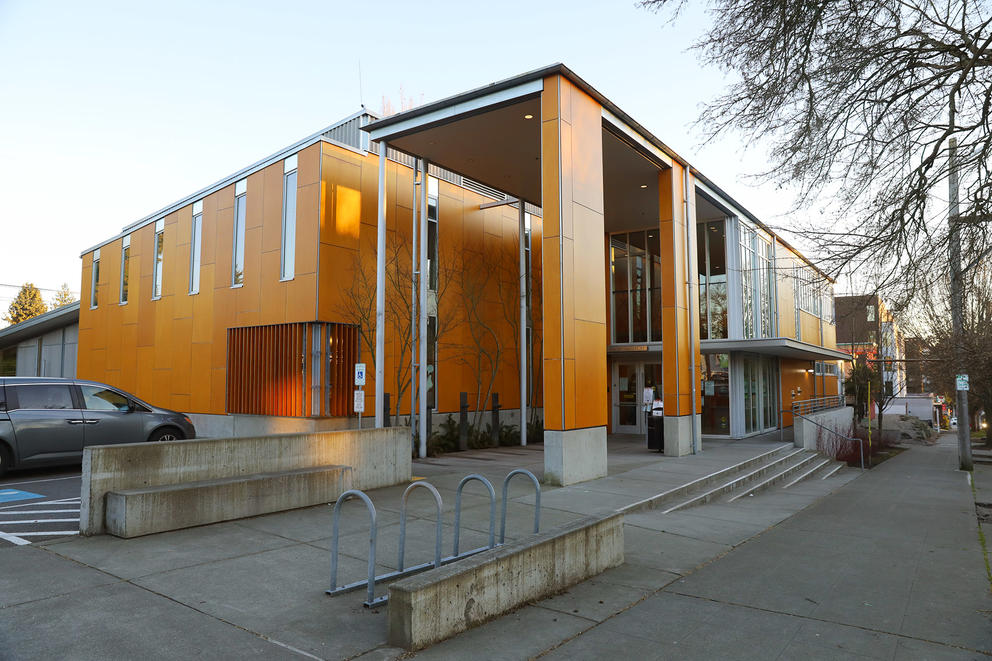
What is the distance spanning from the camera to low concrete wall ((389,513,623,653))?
172 inches

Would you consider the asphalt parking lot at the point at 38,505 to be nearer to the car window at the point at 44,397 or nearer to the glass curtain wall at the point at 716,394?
the car window at the point at 44,397

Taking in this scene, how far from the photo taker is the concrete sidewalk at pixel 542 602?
14.6 ft

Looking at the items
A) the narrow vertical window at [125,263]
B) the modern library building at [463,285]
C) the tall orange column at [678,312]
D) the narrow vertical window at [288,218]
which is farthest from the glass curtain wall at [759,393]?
the narrow vertical window at [125,263]

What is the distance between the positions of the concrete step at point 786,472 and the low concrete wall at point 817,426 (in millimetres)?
410

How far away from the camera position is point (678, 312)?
1667cm

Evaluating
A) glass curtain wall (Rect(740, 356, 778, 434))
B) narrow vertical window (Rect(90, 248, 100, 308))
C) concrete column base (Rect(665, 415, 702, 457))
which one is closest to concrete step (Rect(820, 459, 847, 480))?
glass curtain wall (Rect(740, 356, 778, 434))

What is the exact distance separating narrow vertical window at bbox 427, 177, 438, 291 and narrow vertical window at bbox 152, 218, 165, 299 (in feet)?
33.0

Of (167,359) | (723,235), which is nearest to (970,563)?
(723,235)

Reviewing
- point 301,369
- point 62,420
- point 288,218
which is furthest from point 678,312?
point 62,420

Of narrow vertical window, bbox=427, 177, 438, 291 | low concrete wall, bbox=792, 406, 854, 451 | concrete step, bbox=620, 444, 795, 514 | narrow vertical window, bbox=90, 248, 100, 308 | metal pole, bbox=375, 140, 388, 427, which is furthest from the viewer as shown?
narrow vertical window, bbox=90, 248, 100, 308

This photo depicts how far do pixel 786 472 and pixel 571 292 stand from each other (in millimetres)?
8646

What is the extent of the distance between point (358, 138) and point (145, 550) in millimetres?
13885

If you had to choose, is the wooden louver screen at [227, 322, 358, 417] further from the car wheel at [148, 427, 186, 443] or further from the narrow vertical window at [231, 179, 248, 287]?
the car wheel at [148, 427, 186, 443]

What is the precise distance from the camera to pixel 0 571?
575 cm
